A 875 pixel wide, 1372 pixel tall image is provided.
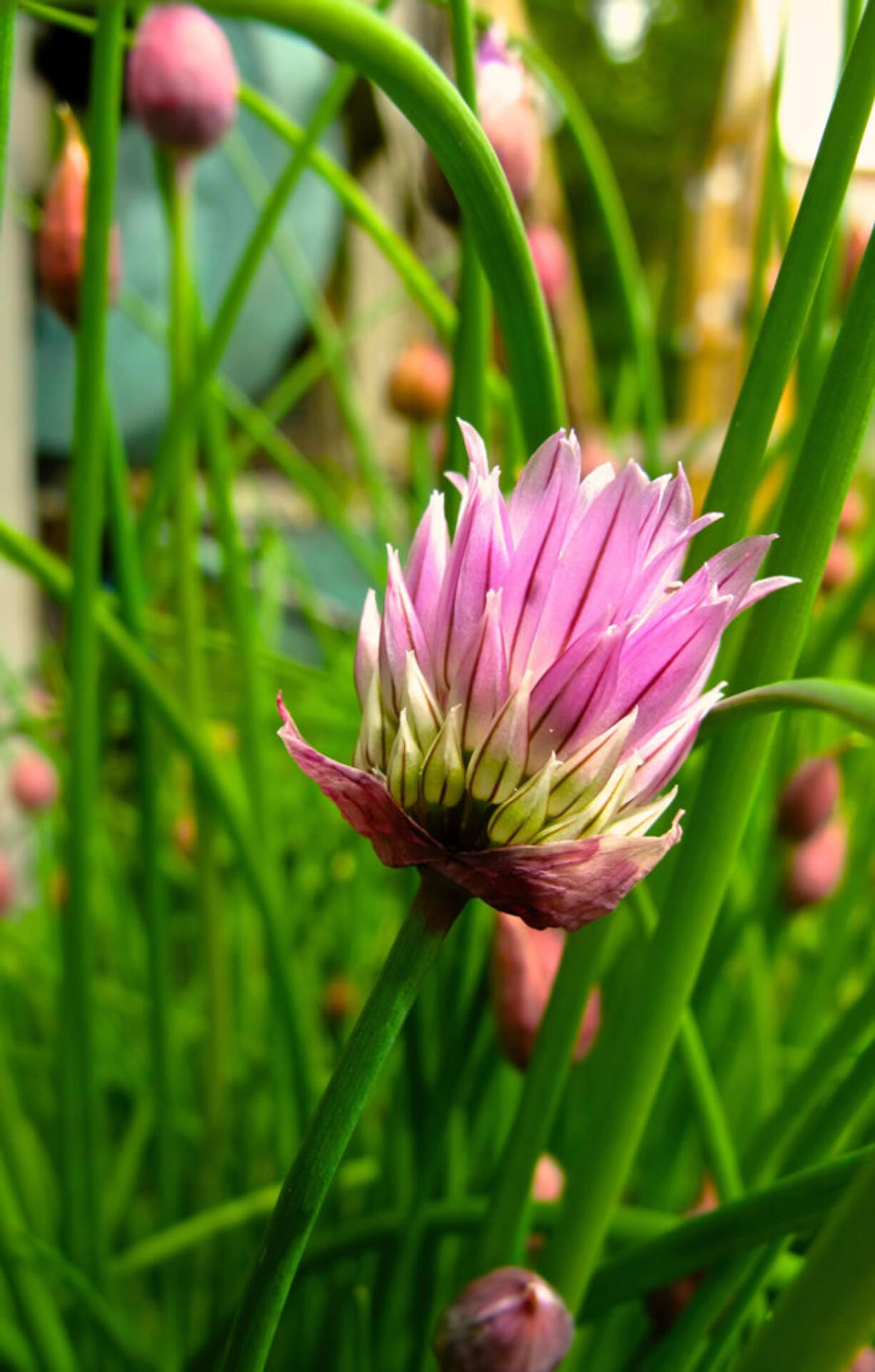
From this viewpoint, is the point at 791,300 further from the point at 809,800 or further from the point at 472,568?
the point at 809,800

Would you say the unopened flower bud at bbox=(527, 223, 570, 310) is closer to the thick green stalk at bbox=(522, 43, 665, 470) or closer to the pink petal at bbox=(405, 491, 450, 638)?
the thick green stalk at bbox=(522, 43, 665, 470)

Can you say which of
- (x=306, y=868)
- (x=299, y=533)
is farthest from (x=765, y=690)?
(x=299, y=533)

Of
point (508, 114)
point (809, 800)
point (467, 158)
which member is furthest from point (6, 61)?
point (809, 800)

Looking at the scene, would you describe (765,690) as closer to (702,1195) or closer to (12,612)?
(702,1195)

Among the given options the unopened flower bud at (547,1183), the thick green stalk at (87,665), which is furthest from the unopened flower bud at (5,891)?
the unopened flower bud at (547,1183)

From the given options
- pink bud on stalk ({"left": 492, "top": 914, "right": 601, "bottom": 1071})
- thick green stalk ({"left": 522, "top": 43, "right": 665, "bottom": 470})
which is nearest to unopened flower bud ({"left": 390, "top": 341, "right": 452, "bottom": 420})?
thick green stalk ({"left": 522, "top": 43, "right": 665, "bottom": 470})

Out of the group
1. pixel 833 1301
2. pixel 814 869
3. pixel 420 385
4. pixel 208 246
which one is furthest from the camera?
pixel 208 246
